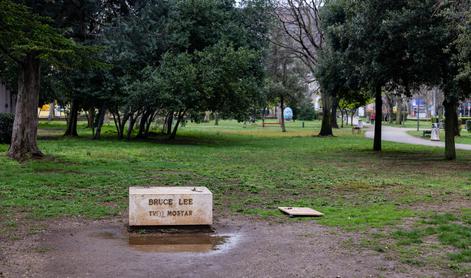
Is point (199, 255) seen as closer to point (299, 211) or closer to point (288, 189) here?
point (299, 211)

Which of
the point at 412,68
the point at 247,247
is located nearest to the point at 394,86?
the point at 412,68

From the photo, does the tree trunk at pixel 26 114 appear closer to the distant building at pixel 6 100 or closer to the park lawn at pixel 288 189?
the park lawn at pixel 288 189

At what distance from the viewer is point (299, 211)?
34.1 feet

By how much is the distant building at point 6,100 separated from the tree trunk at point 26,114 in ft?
61.0

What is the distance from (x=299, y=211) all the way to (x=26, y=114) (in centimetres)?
1124

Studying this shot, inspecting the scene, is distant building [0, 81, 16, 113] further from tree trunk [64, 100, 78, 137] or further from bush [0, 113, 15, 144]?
bush [0, 113, 15, 144]

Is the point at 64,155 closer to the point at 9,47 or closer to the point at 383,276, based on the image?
the point at 9,47

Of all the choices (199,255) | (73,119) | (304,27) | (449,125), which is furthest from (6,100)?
(199,255)

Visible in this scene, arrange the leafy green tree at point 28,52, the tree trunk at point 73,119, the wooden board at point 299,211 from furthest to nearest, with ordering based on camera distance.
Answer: the tree trunk at point 73,119 < the leafy green tree at point 28,52 < the wooden board at point 299,211

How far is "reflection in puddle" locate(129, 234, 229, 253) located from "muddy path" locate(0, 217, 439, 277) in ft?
0.04

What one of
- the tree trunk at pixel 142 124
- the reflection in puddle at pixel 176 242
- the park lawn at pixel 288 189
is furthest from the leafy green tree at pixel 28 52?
the tree trunk at pixel 142 124

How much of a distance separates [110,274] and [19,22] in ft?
33.9

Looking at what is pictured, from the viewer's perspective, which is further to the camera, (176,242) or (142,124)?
(142,124)

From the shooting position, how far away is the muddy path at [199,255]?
6551mm
